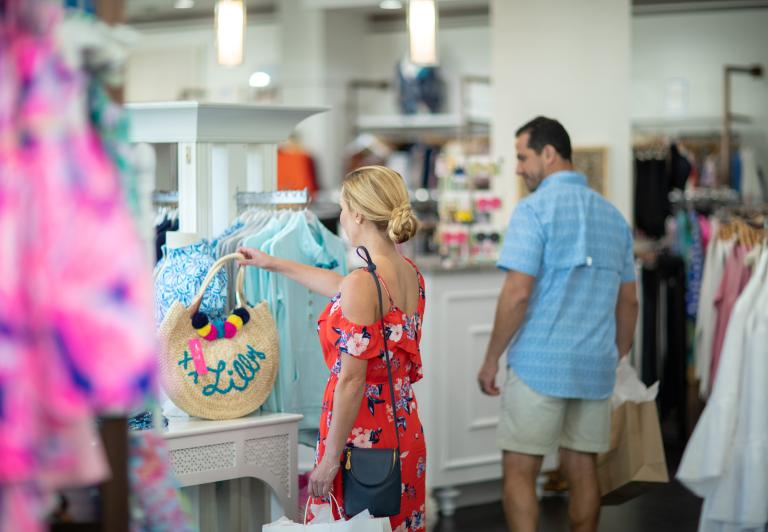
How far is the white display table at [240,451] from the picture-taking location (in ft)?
9.89

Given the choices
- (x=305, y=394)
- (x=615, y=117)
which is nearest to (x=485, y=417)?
(x=305, y=394)

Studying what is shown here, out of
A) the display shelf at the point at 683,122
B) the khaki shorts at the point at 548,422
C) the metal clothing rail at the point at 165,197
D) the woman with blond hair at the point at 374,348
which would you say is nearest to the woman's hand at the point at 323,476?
the woman with blond hair at the point at 374,348

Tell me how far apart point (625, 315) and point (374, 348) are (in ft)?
5.19

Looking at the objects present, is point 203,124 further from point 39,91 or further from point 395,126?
point 395,126

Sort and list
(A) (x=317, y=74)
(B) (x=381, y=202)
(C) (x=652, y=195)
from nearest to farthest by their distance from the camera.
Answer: (B) (x=381, y=202) → (C) (x=652, y=195) → (A) (x=317, y=74)

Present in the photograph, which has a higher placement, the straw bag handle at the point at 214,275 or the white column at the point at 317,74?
the white column at the point at 317,74

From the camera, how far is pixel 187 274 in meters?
3.35

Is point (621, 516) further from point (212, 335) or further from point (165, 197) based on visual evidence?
point (212, 335)

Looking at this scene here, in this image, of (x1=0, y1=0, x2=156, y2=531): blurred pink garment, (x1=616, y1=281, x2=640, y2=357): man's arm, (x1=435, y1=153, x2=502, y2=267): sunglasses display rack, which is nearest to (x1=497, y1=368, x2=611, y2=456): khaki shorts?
(x1=616, y1=281, x2=640, y2=357): man's arm

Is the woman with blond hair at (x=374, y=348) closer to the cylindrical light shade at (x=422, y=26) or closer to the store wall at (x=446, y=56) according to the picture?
the cylindrical light shade at (x=422, y=26)

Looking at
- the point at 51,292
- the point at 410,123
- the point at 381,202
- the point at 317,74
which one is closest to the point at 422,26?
the point at 381,202

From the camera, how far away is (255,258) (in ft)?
10.7

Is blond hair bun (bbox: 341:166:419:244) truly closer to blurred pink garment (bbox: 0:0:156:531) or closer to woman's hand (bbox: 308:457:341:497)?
woman's hand (bbox: 308:457:341:497)

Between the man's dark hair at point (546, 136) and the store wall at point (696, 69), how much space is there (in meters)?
7.37
